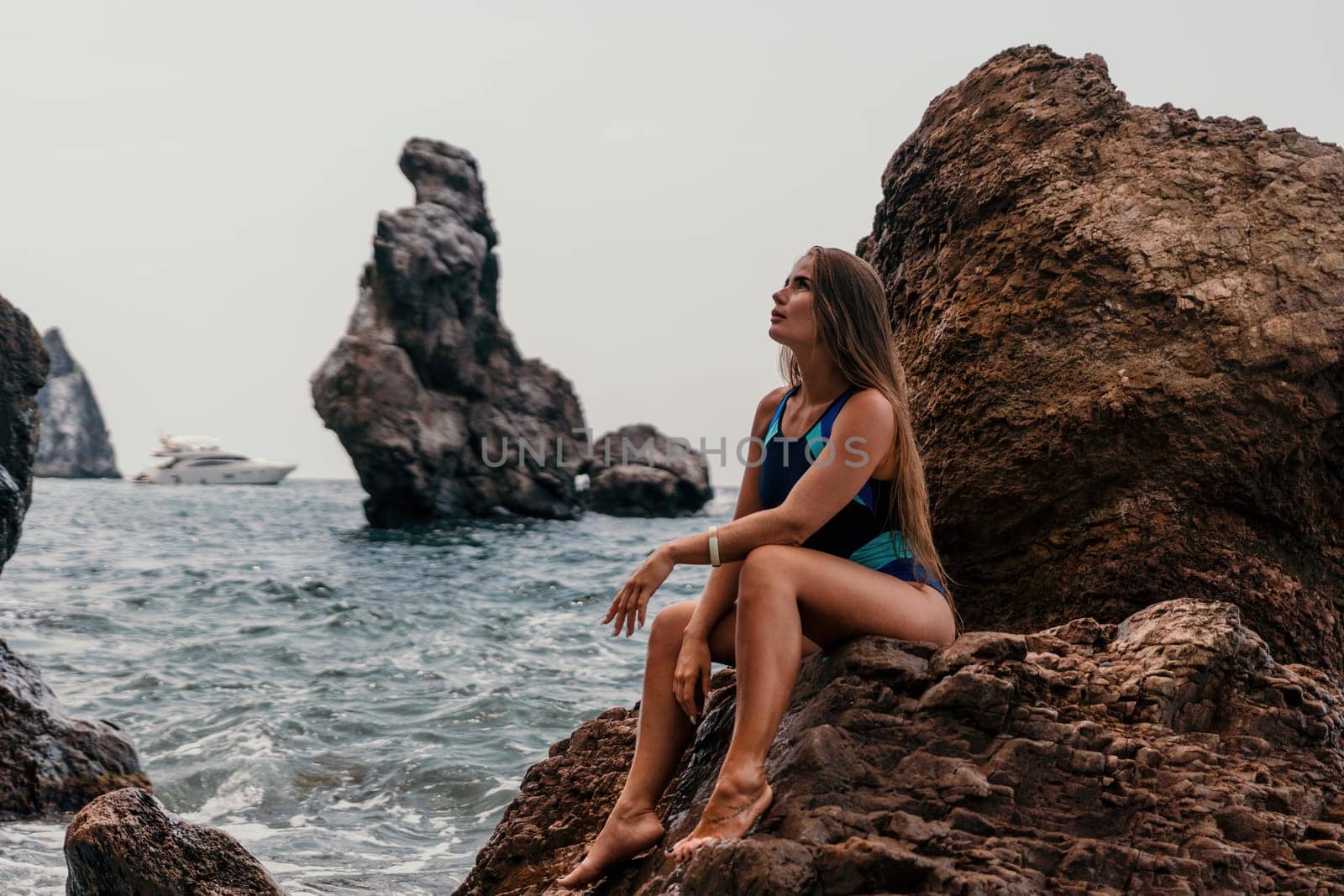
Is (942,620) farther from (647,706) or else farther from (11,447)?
(11,447)

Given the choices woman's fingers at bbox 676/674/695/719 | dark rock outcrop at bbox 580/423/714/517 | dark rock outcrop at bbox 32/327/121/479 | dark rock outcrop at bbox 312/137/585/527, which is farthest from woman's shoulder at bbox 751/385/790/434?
dark rock outcrop at bbox 32/327/121/479

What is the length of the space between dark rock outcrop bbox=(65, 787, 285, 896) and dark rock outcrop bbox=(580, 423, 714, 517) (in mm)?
33373

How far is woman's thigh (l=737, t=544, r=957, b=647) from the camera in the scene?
2.88 metres

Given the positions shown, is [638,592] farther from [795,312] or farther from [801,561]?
[795,312]

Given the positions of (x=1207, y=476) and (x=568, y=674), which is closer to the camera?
(x=1207, y=476)

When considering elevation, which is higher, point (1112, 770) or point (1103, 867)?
point (1112, 770)

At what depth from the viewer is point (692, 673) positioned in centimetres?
310

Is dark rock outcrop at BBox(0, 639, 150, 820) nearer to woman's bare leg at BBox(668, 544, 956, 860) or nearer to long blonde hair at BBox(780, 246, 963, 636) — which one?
woman's bare leg at BBox(668, 544, 956, 860)

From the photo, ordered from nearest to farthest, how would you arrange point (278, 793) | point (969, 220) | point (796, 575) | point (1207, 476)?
point (796, 575) < point (1207, 476) < point (969, 220) < point (278, 793)

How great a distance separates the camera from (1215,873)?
2.64m

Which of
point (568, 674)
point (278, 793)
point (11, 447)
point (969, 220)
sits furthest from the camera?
point (568, 674)

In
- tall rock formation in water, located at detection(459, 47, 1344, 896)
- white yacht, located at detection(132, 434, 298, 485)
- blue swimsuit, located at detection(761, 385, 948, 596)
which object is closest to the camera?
tall rock formation in water, located at detection(459, 47, 1344, 896)

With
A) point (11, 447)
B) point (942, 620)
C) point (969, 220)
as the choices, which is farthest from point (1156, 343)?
point (11, 447)

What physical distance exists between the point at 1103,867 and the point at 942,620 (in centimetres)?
73
